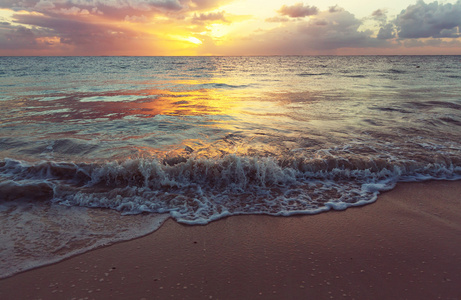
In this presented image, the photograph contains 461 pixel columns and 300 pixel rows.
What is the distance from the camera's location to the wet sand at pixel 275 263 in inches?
94.5

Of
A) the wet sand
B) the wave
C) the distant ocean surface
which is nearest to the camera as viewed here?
the wet sand

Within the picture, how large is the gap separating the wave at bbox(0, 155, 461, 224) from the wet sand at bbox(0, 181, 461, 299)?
407 mm

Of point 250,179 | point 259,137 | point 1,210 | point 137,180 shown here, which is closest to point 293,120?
point 259,137

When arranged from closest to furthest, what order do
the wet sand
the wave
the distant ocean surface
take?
the wet sand, the distant ocean surface, the wave

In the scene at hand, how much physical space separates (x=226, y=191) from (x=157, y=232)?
1494 millimetres

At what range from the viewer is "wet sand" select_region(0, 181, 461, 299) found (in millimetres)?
2400

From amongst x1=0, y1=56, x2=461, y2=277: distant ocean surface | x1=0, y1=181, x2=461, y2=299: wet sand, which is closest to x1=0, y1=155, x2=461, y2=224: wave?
x1=0, y1=56, x2=461, y2=277: distant ocean surface

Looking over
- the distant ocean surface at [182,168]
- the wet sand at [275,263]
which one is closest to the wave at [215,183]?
the distant ocean surface at [182,168]

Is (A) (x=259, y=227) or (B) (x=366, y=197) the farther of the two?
(B) (x=366, y=197)

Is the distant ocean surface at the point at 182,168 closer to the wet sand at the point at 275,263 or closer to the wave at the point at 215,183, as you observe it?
the wave at the point at 215,183

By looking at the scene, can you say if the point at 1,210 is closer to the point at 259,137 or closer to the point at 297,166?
the point at 297,166

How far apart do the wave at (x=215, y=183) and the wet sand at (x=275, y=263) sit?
0.41m

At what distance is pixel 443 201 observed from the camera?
4.14 metres

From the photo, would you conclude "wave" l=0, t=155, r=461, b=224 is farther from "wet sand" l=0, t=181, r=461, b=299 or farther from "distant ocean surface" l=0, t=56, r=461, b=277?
"wet sand" l=0, t=181, r=461, b=299
